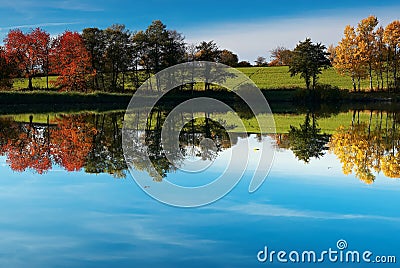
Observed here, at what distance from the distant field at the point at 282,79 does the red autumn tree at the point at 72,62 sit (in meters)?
19.9

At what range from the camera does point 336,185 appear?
31.8ft

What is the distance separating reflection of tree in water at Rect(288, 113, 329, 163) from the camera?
13.7m

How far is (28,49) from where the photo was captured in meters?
52.5

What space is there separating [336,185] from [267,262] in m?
4.23

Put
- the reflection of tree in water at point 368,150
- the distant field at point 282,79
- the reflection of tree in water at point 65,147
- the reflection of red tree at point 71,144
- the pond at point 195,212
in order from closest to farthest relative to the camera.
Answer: the pond at point 195,212
the reflection of tree in water at point 368,150
the reflection of tree in water at point 65,147
the reflection of red tree at point 71,144
the distant field at point 282,79

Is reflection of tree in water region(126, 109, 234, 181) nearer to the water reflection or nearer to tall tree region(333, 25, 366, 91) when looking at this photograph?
the water reflection

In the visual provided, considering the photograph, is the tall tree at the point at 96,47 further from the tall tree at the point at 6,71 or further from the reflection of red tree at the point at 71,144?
the reflection of red tree at the point at 71,144

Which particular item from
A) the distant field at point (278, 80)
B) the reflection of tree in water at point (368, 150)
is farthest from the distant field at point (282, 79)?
the reflection of tree in water at point (368, 150)

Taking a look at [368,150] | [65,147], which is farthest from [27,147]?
[368,150]

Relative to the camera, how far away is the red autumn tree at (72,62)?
51.5 m

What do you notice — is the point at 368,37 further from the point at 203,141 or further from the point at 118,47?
the point at 203,141

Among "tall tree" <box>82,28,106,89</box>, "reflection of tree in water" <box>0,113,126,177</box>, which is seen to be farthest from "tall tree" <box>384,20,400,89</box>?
"reflection of tree in water" <box>0,113,126,177</box>

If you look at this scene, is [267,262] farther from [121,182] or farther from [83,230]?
[121,182]

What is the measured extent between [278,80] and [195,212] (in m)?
54.6
